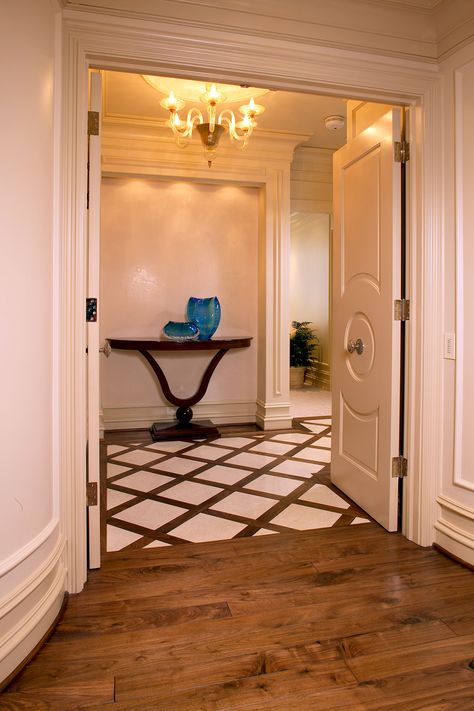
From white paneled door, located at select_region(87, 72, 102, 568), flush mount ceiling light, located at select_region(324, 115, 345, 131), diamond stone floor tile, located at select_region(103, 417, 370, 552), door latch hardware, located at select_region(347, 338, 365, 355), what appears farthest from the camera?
flush mount ceiling light, located at select_region(324, 115, 345, 131)

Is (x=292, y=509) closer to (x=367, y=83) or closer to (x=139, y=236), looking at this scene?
(x=367, y=83)

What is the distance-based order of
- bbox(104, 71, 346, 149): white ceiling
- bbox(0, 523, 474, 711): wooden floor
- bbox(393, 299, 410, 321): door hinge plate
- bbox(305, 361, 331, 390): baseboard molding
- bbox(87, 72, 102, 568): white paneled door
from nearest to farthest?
bbox(0, 523, 474, 711): wooden floor → bbox(87, 72, 102, 568): white paneled door → bbox(393, 299, 410, 321): door hinge plate → bbox(104, 71, 346, 149): white ceiling → bbox(305, 361, 331, 390): baseboard molding

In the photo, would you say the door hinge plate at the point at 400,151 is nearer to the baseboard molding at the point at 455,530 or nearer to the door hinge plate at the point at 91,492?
the baseboard molding at the point at 455,530

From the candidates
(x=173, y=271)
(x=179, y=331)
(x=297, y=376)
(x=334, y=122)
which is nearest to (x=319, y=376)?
(x=297, y=376)

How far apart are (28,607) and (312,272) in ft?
24.6

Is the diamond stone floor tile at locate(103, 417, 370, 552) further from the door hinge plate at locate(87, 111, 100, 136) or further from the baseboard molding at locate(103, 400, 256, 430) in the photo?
the door hinge plate at locate(87, 111, 100, 136)

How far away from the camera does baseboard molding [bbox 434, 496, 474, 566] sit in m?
2.10

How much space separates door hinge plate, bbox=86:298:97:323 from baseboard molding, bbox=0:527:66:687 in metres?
0.82

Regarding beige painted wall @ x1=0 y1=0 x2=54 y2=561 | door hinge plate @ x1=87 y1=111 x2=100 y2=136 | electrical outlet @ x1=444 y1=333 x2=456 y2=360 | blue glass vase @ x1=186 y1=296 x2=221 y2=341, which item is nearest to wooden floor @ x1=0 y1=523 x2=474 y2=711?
beige painted wall @ x1=0 y1=0 x2=54 y2=561

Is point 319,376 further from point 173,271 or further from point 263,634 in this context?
point 263,634

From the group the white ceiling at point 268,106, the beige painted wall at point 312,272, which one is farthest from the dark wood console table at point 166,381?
the beige painted wall at point 312,272

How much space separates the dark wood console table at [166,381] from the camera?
4.26 meters

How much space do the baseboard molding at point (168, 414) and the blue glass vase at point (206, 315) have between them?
0.82 metres

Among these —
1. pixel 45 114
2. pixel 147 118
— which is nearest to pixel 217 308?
pixel 147 118
